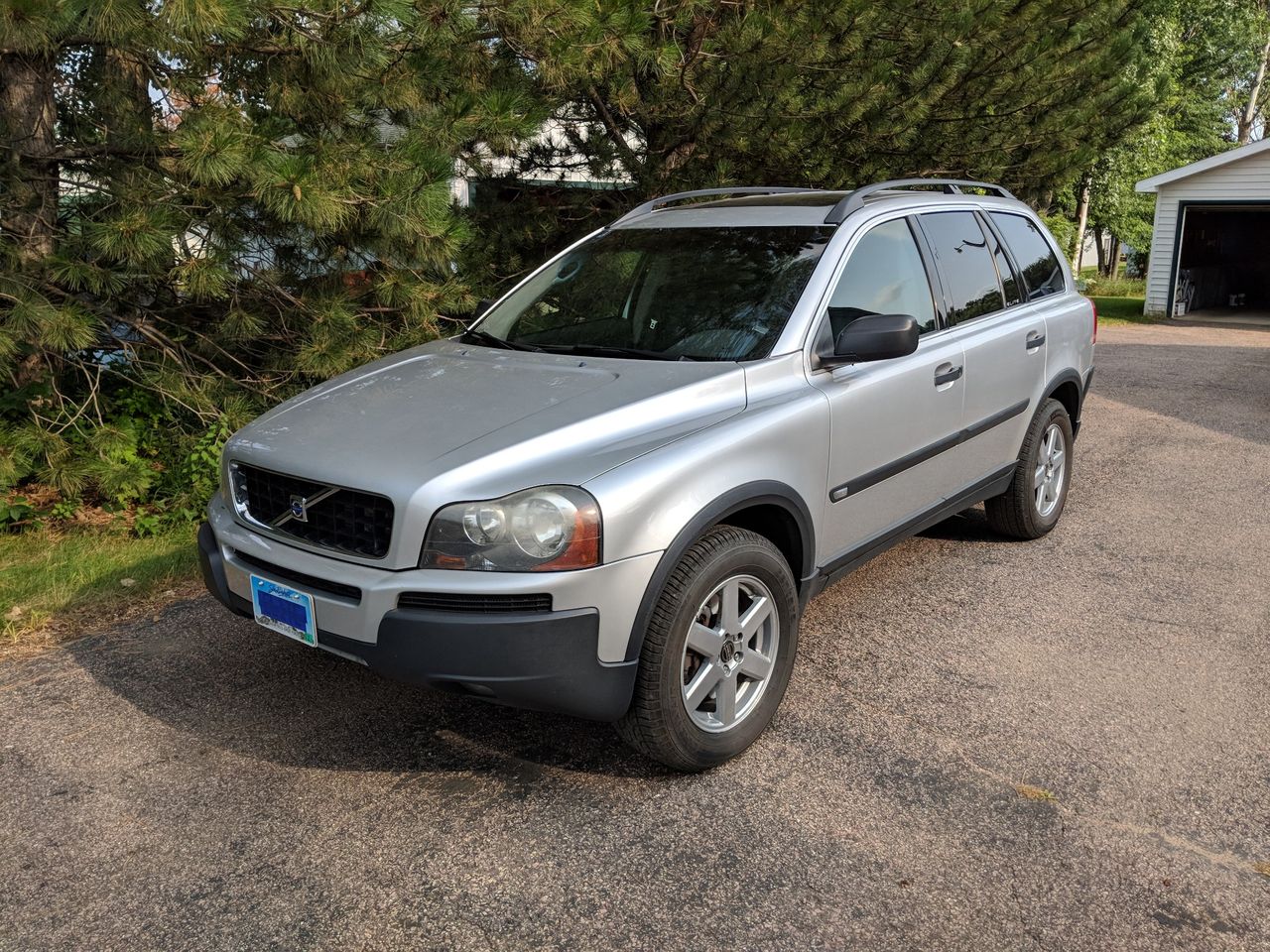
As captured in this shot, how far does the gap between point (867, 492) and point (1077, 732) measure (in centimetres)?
111

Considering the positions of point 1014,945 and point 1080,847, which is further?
point 1080,847

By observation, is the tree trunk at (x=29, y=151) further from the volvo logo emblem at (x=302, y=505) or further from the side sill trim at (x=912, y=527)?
the side sill trim at (x=912, y=527)

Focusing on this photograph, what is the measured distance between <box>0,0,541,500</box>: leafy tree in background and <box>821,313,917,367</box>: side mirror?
8.20ft

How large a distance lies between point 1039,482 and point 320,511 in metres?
3.98

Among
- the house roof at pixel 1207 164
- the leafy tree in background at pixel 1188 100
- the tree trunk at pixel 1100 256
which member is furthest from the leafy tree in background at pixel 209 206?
the tree trunk at pixel 1100 256

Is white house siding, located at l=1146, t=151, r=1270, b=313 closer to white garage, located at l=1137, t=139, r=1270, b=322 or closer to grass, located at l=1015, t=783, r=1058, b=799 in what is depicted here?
white garage, located at l=1137, t=139, r=1270, b=322

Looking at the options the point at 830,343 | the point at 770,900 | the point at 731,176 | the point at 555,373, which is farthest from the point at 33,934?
the point at 731,176

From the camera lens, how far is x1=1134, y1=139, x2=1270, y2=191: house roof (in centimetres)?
1920

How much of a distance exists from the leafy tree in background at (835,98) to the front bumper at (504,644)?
13.4 feet

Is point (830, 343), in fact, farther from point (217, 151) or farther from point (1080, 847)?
point (217, 151)

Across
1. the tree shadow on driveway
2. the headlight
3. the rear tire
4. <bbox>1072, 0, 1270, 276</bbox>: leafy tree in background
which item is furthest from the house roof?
the headlight

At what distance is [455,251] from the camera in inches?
223

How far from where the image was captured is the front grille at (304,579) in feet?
10.2

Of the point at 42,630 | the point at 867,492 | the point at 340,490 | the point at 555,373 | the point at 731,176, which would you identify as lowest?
the point at 42,630
